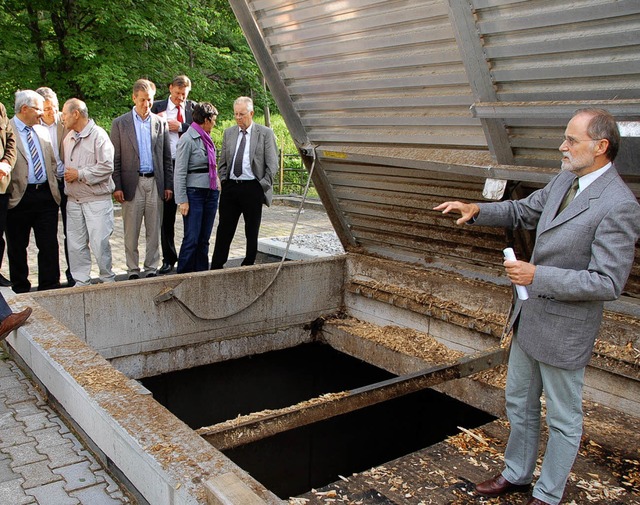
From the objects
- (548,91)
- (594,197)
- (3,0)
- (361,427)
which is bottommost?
(361,427)

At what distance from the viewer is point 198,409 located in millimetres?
6344

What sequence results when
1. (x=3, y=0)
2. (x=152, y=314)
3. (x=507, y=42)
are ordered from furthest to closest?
1. (x=3, y=0)
2. (x=152, y=314)
3. (x=507, y=42)

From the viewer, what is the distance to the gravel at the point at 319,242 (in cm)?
852

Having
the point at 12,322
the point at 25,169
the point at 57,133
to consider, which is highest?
the point at 57,133

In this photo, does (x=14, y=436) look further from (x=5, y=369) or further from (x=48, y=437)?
(x=5, y=369)

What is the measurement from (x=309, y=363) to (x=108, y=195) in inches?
113

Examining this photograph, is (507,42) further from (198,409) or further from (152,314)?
(198,409)

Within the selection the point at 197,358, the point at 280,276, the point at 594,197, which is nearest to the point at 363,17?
the point at 594,197

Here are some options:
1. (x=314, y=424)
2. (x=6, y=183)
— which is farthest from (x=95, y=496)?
(x=6, y=183)

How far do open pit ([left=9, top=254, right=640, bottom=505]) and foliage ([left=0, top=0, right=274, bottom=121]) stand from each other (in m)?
8.00

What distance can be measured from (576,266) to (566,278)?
0.60 ft

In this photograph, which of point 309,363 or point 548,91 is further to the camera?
point 309,363

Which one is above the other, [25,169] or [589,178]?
[589,178]

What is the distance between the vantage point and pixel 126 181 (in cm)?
692
